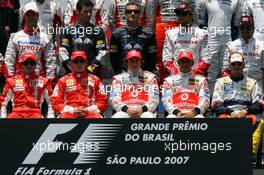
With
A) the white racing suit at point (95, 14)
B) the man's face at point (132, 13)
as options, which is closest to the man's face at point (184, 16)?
the man's face at point (132, 13)

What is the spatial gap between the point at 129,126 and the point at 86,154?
58 centimetres

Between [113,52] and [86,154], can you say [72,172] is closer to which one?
[86,154]

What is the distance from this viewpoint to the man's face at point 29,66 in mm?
11711

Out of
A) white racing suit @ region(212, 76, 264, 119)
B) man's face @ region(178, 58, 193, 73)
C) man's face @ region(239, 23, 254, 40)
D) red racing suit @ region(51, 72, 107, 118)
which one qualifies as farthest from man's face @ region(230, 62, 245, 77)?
red racing suit @ region(51, 72, 107, 118)

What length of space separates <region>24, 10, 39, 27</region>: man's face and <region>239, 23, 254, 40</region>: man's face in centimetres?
298

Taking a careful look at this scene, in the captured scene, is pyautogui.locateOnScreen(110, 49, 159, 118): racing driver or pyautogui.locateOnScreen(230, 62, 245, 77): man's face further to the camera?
pyautogui.locateOnScreen(230, 62, 245, 77): man's face

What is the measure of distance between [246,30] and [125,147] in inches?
144

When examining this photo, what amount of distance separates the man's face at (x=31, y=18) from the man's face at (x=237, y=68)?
2.95m

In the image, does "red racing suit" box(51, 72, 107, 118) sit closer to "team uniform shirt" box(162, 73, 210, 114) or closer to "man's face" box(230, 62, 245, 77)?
"team uniform shirt" box(162, 73, 210, 114)

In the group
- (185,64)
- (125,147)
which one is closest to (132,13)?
(185,64)

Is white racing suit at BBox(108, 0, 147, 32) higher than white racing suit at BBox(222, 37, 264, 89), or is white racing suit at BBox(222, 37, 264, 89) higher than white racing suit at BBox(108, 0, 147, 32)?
white racing suit at BBox(108, 0, 147, 32)

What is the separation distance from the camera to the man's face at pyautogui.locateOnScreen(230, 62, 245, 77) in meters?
11.7

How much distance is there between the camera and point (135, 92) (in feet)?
38.2

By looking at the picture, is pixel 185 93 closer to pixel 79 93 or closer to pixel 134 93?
pixel 134 93
